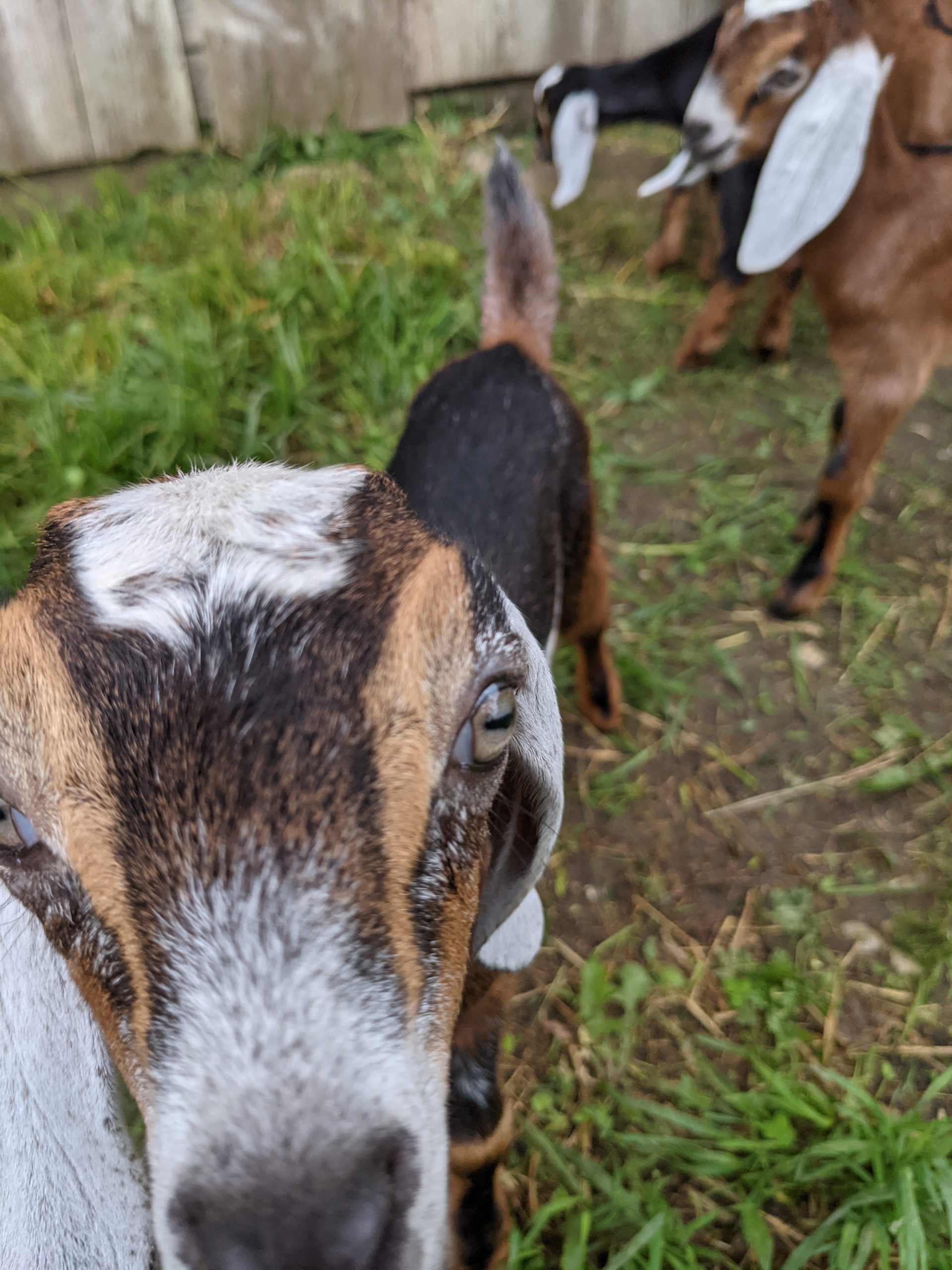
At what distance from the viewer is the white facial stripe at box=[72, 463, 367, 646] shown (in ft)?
2.90

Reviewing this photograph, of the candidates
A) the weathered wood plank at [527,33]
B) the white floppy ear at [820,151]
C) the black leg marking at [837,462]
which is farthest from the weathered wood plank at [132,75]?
the black leg marking at [837,462]

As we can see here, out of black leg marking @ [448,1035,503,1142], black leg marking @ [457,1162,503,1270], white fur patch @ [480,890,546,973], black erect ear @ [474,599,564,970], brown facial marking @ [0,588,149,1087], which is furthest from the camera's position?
black leg marking @ [457,1162,503,1270]

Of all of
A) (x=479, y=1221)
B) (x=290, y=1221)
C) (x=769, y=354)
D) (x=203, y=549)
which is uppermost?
(x=203, y=549)

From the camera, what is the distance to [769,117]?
268 centimetres

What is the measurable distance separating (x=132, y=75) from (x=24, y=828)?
4953mm

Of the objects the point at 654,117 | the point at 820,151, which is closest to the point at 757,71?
the point at 820,151

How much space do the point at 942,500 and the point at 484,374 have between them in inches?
89.7

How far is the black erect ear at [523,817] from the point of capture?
3.70 feet

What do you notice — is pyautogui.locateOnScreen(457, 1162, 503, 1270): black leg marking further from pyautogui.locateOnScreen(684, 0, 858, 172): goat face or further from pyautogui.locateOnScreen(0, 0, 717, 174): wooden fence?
pyautogui.locateOnScreen(0, 0, 717, 174): wooden fence

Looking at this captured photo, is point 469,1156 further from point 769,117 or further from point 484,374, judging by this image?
point 769,117

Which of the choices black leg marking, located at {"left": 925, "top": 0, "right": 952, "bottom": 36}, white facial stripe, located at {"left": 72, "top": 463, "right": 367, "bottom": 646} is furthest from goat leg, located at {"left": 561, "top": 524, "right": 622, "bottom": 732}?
black leg marking, located at {"left": 925, "top": 0, "right": 952, "bottom": 36}

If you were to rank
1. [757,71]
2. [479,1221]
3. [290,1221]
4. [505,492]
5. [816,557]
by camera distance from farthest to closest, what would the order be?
1. [816,557]
2. [757,71]
3. [505,492]
4. [479,1221]
5. [290,1221]

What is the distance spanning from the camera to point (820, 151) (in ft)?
7.91

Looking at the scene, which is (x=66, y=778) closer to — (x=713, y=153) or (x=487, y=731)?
(x=487, y=731)
